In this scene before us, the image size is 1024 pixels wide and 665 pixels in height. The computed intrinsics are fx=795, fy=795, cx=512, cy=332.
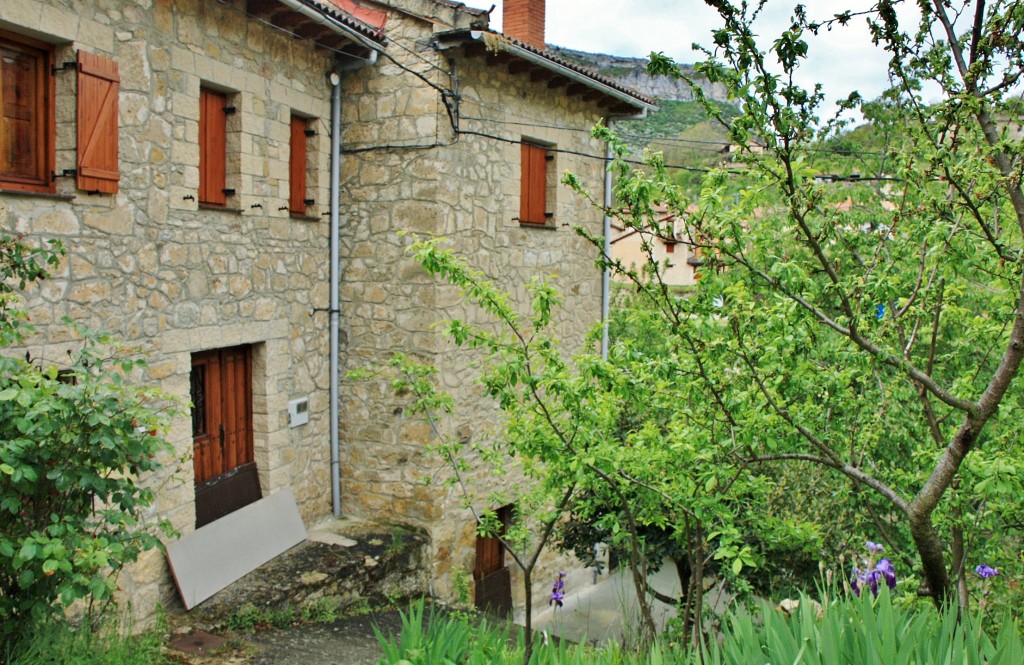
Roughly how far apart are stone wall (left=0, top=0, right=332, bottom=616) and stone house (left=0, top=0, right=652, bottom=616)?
0.06 feet

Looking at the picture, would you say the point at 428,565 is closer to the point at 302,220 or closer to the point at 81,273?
the point at 302,220

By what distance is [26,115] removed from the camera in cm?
525

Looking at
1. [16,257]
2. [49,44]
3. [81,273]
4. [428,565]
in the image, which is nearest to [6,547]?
[16,257]

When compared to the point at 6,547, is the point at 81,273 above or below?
above

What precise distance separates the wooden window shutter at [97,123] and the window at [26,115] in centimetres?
23

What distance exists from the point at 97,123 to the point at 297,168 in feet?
8.47

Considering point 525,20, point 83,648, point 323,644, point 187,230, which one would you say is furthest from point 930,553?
point 525,20

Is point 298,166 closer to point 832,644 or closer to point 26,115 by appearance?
point 26,115

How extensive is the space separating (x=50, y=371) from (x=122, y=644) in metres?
2.03

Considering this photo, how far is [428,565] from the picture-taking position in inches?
316

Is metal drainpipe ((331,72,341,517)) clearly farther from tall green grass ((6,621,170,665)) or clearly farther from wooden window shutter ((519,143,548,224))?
tall green grass ((6,621,170,665))

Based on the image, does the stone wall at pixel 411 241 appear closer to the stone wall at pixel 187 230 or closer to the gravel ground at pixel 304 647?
the stone wall at pixel 187 230

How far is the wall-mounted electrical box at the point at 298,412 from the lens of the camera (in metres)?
7.64

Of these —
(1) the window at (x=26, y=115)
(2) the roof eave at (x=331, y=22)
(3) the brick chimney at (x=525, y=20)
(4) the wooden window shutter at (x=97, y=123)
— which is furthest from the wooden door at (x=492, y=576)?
(3) the brick chimney at (x=525, y=20)
